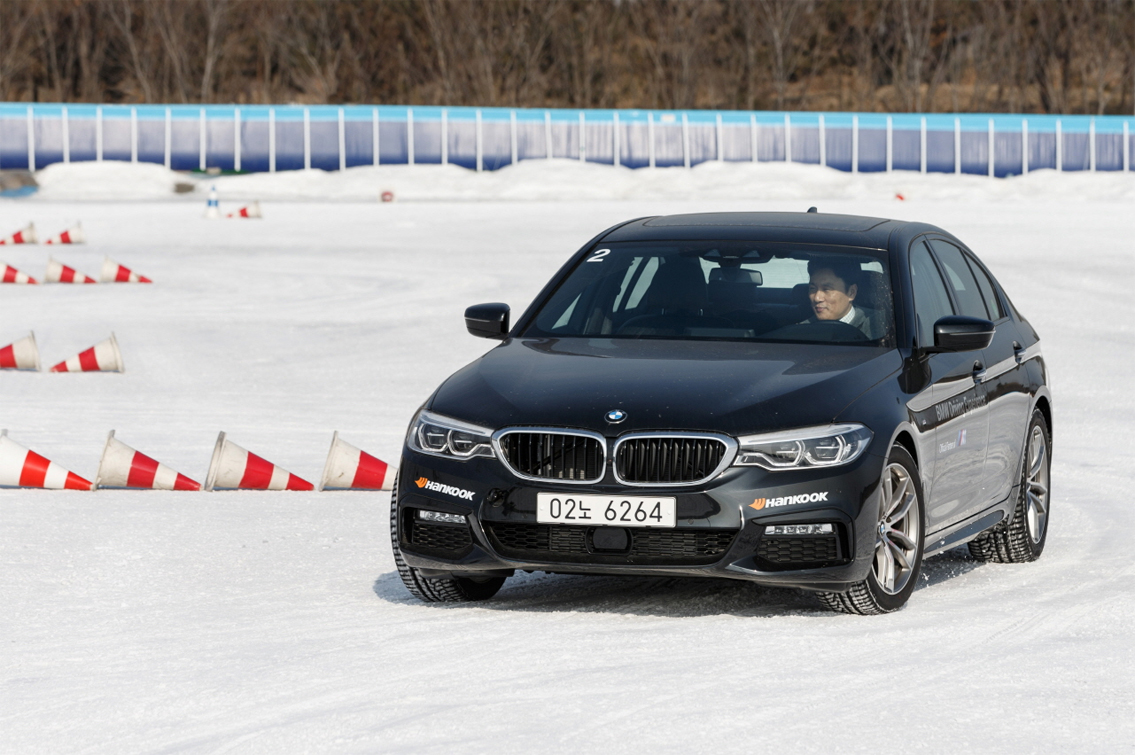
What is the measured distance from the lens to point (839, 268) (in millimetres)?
7512

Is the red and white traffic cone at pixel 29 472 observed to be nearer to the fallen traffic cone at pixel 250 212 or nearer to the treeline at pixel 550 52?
the fallen traffic cone at pixel 250 212

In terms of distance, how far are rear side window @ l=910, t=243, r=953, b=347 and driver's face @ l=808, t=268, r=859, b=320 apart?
0.96 ft

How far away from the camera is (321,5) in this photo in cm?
7600

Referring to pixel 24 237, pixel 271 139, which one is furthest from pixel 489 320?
pixel 271 139

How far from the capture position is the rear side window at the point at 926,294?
7.41 meters

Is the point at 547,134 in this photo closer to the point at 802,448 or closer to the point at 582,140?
the point at 582,140

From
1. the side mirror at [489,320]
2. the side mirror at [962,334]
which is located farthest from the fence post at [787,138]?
the side mirror at [962,334]

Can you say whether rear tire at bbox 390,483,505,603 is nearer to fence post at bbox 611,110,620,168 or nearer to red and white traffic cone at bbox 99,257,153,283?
red and white traffic cone at bbox 99,257,153,283

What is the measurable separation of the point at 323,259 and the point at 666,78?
1950 inches

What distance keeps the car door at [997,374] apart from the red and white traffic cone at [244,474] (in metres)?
4.02

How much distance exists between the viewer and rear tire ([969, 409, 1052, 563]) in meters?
8.28

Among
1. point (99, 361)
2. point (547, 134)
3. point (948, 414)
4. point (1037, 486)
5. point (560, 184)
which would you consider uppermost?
point (948, 414)

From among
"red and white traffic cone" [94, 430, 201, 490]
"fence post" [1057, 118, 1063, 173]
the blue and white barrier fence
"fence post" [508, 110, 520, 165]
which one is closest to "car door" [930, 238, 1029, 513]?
"red and white traffic cone" [94, 430, 201, 490]

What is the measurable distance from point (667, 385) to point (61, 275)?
58.4 ft
